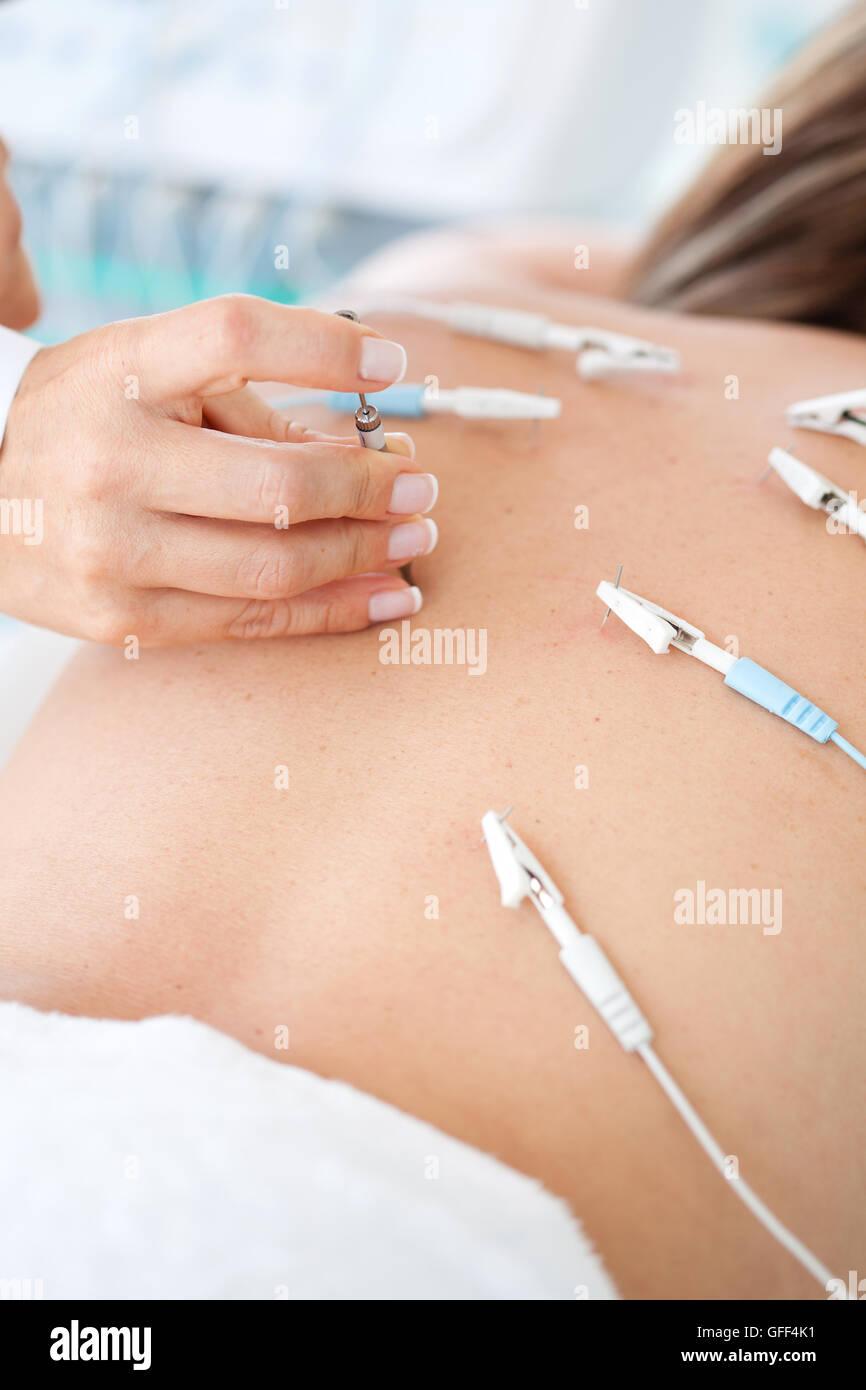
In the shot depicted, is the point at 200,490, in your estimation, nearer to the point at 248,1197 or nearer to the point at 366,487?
the point at 366,487

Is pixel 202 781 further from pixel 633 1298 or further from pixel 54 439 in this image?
pixel 633 1298

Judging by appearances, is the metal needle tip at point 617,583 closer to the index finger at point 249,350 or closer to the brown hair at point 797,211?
the index finger at point 249,350

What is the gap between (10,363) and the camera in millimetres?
682

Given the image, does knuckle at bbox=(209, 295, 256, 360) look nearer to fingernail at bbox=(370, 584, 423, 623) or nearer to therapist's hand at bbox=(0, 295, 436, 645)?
therapist's hand at bbox=(0, 295, 436, 645)

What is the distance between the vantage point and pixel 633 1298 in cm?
47

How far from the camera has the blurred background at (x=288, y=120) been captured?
2021 mm

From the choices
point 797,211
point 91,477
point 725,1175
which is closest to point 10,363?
point 91,477

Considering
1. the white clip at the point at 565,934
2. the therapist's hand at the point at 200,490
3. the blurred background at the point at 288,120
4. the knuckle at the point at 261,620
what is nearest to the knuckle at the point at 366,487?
the therapist's hand at the point at 200,490

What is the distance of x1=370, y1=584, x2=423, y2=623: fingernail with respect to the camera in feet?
2.33

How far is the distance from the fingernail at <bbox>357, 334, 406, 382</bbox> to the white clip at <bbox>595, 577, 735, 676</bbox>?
0.72 ft

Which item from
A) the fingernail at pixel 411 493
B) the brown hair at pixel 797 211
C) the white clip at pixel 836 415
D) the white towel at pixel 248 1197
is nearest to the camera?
the white towel at pixel 248 1197

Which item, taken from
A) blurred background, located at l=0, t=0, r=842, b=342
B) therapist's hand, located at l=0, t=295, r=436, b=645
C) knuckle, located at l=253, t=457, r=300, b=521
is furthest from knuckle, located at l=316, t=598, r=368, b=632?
blurred background, located at l=0, t=0, r=842, b=342
